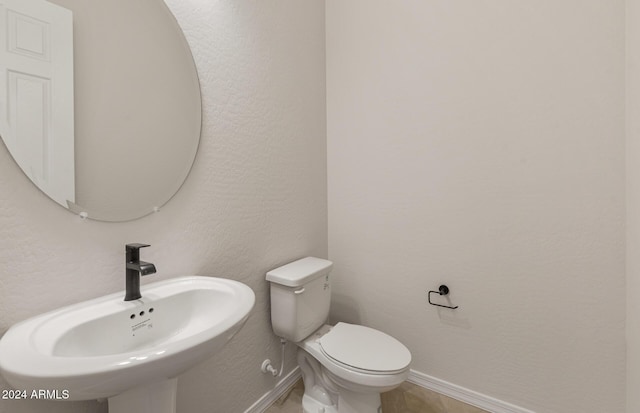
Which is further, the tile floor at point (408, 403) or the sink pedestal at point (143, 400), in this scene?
the tile floor at point (408, 403)

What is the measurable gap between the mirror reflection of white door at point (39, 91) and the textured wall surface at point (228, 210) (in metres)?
0.05

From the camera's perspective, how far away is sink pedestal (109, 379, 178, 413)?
2.35 ft

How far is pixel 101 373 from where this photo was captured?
49cm

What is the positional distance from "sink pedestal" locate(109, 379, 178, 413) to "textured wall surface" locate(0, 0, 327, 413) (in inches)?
8.5

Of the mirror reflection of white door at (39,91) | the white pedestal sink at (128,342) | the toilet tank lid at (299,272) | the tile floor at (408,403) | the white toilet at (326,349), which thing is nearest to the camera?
the white pedestal sink at (128,342)

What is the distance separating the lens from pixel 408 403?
1.50 metres

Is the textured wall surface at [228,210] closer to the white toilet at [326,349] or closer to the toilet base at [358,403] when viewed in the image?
the white toilet at [326,349]

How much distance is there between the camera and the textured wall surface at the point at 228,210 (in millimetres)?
743

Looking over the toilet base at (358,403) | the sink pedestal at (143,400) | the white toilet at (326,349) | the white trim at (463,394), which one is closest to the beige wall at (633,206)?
the white trim at (463,394)

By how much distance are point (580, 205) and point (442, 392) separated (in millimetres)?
1212

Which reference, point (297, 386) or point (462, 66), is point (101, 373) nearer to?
point (297, 386)

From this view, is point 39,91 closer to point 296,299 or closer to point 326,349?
point 296,299

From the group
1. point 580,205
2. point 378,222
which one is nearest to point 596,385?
point 580,205

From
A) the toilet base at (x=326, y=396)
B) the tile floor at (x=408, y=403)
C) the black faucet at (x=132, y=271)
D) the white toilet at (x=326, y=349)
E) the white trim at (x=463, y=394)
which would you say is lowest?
the tile floor at (x=408, y=403)
